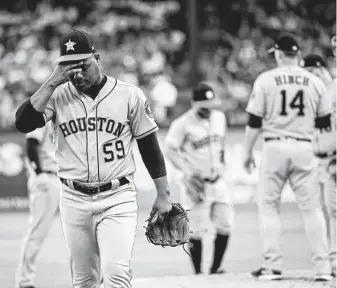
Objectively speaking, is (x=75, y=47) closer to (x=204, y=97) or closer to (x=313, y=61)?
(x=313, y=61)

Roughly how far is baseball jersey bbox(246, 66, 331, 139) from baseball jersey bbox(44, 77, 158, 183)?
8.91 ft

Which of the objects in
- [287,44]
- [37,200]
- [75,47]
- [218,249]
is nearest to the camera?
[75,47]

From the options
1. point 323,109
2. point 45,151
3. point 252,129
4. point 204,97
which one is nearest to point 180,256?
point 204,97

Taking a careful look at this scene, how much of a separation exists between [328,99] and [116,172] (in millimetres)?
3405

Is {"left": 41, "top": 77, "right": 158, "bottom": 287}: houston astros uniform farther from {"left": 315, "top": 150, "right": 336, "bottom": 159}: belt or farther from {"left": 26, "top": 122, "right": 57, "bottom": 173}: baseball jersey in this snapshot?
{"left": 315, "top": 150, "right": 336, "bottom": 159}: belt

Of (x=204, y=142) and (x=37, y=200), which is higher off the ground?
(x=204, y=142)

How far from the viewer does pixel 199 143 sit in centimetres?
984

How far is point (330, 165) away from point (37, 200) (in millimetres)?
3168

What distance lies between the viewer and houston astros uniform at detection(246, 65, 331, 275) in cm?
805

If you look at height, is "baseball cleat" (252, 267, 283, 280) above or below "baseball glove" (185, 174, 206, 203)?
below

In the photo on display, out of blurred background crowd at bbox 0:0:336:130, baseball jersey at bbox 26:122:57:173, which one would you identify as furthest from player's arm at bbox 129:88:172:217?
blurred background crowd at bbox 0:0:336:130

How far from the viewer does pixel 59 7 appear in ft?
70.0

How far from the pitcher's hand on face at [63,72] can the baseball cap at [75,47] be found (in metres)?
0.04

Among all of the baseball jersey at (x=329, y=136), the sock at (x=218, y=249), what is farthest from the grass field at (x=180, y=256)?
the baseball jersey at (x=329, y=136)
